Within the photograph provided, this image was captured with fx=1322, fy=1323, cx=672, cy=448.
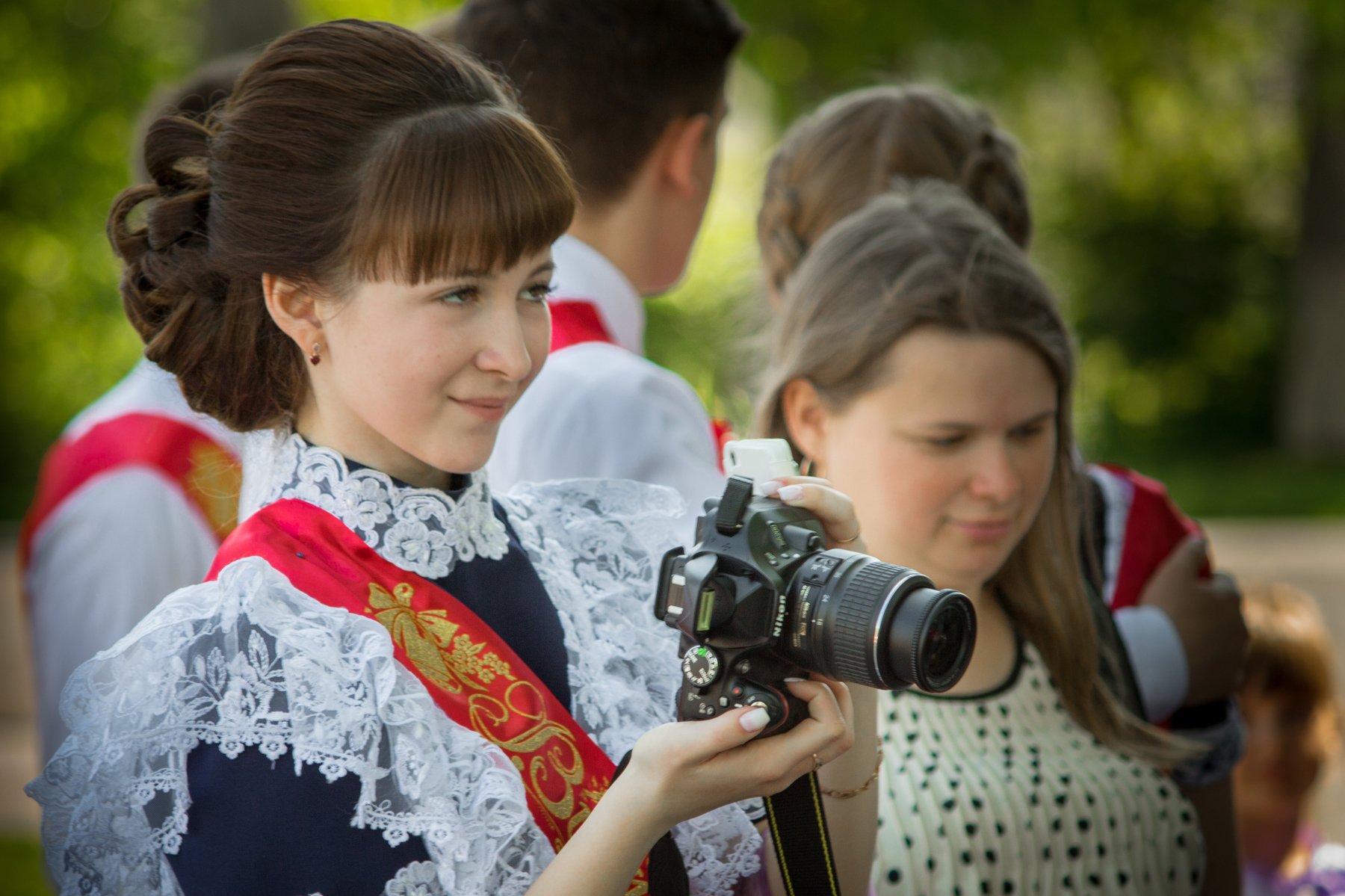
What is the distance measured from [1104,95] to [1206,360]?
2623 mm

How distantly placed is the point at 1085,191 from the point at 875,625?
12.0 m

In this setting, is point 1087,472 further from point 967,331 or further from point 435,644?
point 435,644

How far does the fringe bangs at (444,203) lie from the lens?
1442 millimetres

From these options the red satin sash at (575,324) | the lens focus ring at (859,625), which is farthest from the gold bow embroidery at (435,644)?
the red satin sash at (575,324)

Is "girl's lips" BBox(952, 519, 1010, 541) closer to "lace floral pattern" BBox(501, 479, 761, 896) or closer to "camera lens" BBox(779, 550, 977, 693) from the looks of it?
"lace floral pattern" BBox(501, 479, 761, 896)

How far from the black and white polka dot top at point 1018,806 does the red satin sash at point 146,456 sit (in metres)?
1.52

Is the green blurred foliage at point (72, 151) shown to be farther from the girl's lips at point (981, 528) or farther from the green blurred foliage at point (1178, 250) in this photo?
the green blurred foliage at point (1178, 250)

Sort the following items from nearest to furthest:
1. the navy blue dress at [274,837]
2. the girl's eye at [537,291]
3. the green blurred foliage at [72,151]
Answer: the navy blue dress at [274,837], the girl's eye at [537,291], the green blurred foliage at [72,151]

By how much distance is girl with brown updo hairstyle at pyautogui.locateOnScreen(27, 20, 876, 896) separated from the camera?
136cm

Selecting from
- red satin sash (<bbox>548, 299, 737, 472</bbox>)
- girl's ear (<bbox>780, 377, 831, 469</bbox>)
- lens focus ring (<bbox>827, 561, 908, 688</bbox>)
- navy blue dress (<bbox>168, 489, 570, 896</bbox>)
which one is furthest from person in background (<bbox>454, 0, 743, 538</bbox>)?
navy blue dress (<bbox>168, 489, 570, 896</bbox>)

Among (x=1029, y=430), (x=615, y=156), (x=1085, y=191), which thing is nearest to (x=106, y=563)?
(x=615, y=156)

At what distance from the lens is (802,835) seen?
1.59 m

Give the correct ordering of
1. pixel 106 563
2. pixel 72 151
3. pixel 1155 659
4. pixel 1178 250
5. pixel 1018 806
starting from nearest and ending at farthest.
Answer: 1. pixel 1018 806
2. pixel 1155 659
3. pixel 106 563
4. pixel 72 151
5. pixel 1178 250

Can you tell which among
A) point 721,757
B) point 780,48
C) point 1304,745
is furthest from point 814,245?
point 780,48
